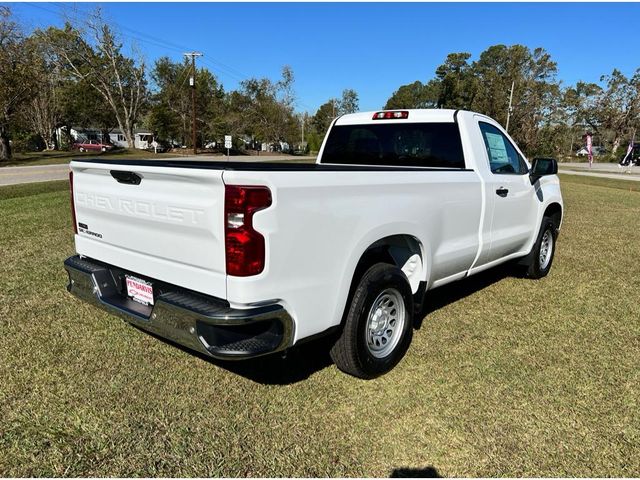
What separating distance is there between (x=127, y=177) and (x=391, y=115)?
282cm

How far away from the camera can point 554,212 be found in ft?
20.2

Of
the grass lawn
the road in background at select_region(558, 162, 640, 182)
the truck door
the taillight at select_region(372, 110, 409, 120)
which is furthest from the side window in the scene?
the road in background at select_region(558, 162, 640, 182)

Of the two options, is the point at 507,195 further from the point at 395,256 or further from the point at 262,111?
the point at 262,111

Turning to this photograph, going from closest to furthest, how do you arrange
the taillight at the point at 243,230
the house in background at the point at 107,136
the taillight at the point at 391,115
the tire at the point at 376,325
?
1. the taillight at the point at 243,230
2. the tire at the point at 376,325
3. the taillight at the point at 391,115
4. the house in background at the point at 107,136

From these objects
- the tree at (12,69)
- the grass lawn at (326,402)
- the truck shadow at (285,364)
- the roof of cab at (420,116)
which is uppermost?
the tree at (12,69)

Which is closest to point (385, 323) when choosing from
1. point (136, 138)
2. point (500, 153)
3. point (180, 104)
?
point (500, 153)

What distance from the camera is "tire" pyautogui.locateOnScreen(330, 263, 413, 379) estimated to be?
312 cm

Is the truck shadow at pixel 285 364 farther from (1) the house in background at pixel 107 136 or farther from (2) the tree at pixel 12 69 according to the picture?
(1) the house in background at pixel 107 136

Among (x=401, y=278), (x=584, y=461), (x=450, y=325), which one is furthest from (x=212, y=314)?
(x=450, y=325)

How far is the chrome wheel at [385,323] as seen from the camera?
132 inches

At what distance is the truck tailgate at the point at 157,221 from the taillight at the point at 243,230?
50 mm

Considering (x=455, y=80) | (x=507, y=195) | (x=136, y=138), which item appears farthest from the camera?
(x=136, y=138)

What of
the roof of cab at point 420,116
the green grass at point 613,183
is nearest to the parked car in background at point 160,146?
the green grass at point 613,183

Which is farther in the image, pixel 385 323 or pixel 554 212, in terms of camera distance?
pixel 554 212
